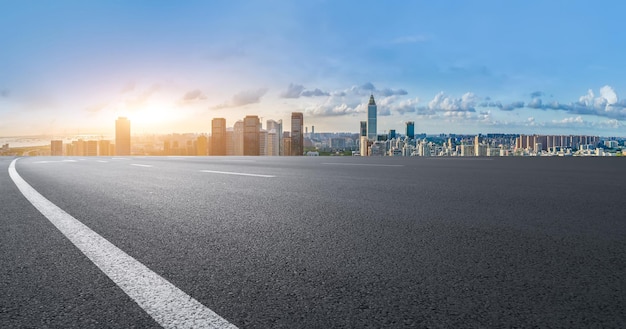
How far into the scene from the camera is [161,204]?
579cm

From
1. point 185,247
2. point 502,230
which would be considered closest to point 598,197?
point 502,230

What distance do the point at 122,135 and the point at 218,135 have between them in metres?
46.3

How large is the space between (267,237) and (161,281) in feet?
4.14

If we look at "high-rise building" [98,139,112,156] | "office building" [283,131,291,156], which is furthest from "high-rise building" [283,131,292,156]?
"high-rise building" [98,139,112,156]

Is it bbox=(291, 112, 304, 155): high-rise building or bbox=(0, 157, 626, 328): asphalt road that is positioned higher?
bbox=(291, 112, 304, 155): high-rise building

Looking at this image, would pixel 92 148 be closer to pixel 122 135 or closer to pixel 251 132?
pixel 122 135

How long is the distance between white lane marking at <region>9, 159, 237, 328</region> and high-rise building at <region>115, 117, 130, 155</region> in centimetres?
12417

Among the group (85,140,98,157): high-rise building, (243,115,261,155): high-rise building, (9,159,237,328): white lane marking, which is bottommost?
(9,159,237,328): white lane marking

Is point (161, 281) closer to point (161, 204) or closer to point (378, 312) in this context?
point (378, 312)

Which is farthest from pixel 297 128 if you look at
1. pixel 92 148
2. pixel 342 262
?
pixel 342 262

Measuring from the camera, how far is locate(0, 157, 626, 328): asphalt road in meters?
2.01

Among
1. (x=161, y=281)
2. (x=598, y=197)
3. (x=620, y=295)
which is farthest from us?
(x=598, y=197)

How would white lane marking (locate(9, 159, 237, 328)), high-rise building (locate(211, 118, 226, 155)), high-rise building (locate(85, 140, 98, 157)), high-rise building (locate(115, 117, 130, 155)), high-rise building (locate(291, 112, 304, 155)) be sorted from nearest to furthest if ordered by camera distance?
1. white lane marking (locate(9, 159, 237, 328))
2. high-rise building (locate(211, 118, 226, 155))
3. high-rise building (locate(291, 112, 304, 155))
4. high-rise building (locate(85, 140, 98, 157))
5. high-rise building (locate(115, 117, 130, 155))

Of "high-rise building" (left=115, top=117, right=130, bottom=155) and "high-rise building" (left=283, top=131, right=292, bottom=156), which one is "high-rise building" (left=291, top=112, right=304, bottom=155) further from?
"high-rise building" (left=115, top=117, right=130, bottom=155)
